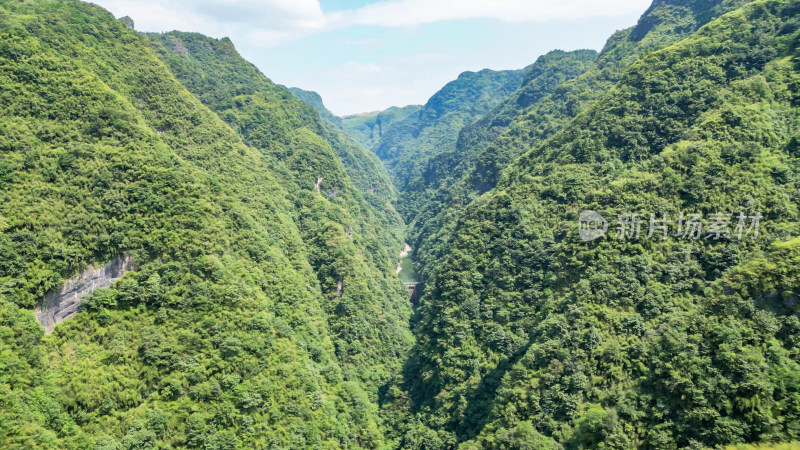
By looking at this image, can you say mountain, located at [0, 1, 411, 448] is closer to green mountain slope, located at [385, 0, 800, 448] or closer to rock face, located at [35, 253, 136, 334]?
rock face, located at [35, 253, 136, 334]

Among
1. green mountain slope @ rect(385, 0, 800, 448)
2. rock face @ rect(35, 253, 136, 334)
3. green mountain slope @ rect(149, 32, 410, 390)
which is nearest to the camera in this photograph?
green mountain slope @ rect(385, 0, 800, 448)

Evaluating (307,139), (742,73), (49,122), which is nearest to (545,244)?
(742,73)

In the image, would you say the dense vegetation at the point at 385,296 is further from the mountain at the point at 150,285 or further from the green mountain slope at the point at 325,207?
the green mountain slope at the point at 325,207

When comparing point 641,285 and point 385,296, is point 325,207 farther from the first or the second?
point 641,285

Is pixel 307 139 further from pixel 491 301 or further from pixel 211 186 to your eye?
pixel 491 301

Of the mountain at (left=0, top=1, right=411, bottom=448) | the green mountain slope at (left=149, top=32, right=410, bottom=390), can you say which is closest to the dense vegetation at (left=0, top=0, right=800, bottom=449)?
the mountain at (left=0, top=1, right=411, bottom=448)

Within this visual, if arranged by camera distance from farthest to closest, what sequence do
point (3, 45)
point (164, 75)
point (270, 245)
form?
point (164, 75)
point (270, 245)
point (3, 45)
